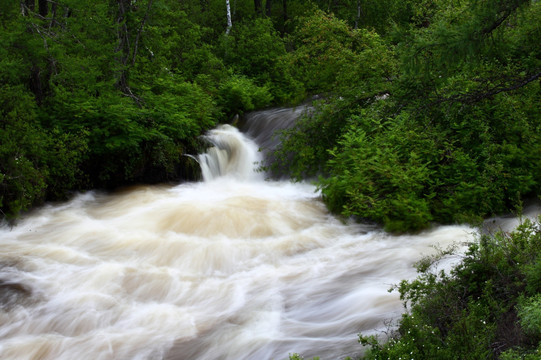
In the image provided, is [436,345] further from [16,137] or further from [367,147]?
[16,137]

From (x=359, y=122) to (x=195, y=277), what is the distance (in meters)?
5.50

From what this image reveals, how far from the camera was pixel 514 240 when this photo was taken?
5.27 meters

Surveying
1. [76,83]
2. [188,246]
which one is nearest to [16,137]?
[76,83]

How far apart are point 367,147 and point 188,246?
4106mm

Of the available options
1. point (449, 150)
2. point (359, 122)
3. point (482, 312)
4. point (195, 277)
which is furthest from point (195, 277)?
point (359, 122)

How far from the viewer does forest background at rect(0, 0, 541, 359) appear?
21.1 feet

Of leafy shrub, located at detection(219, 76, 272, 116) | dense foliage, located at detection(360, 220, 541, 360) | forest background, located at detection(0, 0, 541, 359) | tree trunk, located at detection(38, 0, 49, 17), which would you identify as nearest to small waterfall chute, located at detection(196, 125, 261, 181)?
forest background, located at detection(0, 0, 541, 359)

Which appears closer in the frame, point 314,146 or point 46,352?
point 46,352

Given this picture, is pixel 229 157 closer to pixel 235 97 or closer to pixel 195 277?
pixel 235 97

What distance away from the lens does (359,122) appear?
36.7ft

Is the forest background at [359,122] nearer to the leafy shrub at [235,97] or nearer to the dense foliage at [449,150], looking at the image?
the dense foliage at [449,150]

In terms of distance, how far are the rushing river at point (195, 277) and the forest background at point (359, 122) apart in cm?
68

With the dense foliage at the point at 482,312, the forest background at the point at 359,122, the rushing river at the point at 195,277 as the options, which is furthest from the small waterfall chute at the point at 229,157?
the dense foliage at the point at 482,312

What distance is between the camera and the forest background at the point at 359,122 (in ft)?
21.1
